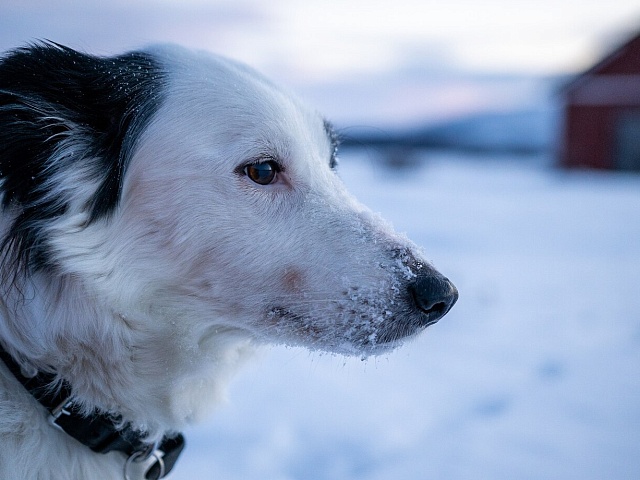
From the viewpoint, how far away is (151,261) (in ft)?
6.31

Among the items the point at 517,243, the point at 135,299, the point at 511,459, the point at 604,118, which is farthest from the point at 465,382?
the point at 604,118

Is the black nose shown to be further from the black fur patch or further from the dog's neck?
the black fur patch

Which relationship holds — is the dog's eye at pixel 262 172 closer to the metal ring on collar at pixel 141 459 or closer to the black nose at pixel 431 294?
the black nose at pixel 431 294

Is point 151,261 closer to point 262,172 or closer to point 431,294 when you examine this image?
point 262,172

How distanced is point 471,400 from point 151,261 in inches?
86.8

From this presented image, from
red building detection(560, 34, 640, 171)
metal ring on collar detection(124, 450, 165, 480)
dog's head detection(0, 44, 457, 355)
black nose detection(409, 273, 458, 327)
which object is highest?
dog's head detection(0, 44, 457, 355)

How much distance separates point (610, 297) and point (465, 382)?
101 inches

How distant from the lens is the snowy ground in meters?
2.67

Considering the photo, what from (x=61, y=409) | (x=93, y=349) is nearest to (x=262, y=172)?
(x=93, y=349)

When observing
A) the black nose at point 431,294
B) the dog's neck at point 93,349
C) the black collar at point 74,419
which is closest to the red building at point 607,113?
the black nose at point 431,294

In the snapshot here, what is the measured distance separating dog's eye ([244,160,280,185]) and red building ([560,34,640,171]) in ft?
67.4

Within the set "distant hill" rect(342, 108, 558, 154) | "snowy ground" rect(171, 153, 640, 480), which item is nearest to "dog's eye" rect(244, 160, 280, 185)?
"snowy ground" rect(171, 153, 640, 480)

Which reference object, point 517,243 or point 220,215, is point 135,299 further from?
point 517,243

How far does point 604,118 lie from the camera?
19.8 metres
